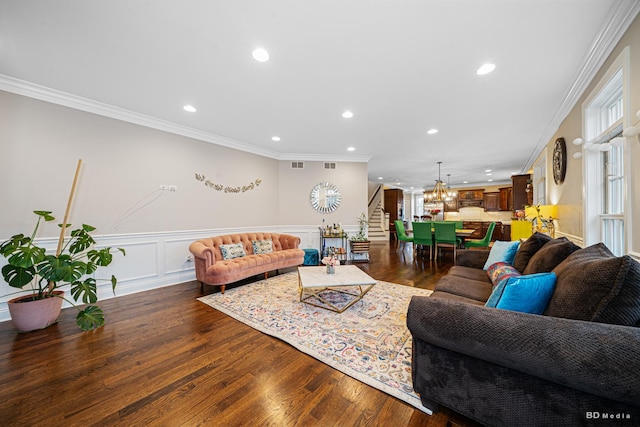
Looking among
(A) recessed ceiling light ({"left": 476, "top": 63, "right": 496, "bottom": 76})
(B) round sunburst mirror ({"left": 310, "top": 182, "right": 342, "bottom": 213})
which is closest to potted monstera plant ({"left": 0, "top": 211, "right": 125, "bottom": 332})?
(B) round sunburst mirror ({"left": 310, "top": 182, "right": 342, "bottom": 213})

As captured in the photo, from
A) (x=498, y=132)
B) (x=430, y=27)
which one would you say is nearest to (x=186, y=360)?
(x=430, y=27)

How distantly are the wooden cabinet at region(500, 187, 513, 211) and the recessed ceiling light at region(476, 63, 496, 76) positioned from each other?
946 cm

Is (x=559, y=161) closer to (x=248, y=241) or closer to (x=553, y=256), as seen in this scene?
(x=553, y=256)

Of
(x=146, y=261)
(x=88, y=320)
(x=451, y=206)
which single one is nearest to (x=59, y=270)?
(x=88, y=320)

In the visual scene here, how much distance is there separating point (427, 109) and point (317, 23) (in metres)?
2.22

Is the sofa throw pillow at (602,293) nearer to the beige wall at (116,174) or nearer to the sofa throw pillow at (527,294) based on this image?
the sofa throw pillow at (527,294)

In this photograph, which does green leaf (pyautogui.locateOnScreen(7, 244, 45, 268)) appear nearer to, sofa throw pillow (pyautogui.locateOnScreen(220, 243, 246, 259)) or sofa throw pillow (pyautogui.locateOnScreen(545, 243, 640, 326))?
sofa throw pillow (pyautogui.locateOnScreen(220, 243, 246, 259))

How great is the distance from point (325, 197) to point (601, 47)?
15.4 ft

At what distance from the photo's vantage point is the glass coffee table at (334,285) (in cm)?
280

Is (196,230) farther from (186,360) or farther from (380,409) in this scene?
(380,409)

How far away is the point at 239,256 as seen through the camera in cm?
423

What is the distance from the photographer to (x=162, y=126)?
153 inches

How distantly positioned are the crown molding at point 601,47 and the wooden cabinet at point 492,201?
787 centimetres

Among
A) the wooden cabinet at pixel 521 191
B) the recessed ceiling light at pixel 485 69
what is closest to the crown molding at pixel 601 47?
the recessed ceiling light at pixel 485 69
